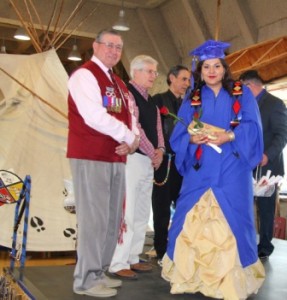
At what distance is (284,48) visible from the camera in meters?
6.39

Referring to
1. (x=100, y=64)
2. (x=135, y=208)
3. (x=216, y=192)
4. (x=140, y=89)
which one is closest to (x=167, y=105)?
(x=140, y=89)

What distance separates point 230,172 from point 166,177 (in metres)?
0.90

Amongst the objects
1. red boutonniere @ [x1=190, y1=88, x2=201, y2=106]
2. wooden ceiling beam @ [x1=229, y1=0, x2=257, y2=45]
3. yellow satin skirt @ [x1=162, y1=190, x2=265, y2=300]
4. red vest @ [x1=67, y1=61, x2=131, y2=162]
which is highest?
wooden ceiling beam @ [x1=229, y1=0, x2=257, y2=45]

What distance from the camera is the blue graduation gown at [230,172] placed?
2578mm

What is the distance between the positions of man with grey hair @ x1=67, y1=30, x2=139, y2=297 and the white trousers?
38 cm

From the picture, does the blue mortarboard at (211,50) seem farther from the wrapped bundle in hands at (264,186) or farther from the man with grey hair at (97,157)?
the wrapped bundle in hands at (264,186)

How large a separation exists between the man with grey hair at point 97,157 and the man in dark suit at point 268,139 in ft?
4.50

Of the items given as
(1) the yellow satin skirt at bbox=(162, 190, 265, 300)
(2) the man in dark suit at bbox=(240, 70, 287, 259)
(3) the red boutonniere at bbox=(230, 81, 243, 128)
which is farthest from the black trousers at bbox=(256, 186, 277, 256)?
(3) the red boutonniere at bbox=(230, 81, 243, 128)

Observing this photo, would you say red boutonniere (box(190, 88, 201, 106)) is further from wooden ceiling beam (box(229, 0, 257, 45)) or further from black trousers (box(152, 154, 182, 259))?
wooden ceiling beam (box(229, 0, 257, 45))

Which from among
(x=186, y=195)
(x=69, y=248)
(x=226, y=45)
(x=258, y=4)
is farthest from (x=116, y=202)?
(x=258, y=4)

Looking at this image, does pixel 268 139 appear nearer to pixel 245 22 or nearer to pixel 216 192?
pixel 216 192

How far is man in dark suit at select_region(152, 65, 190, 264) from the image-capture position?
3498 mm

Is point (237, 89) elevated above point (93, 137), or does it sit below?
above

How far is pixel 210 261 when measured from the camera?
2.53 m
